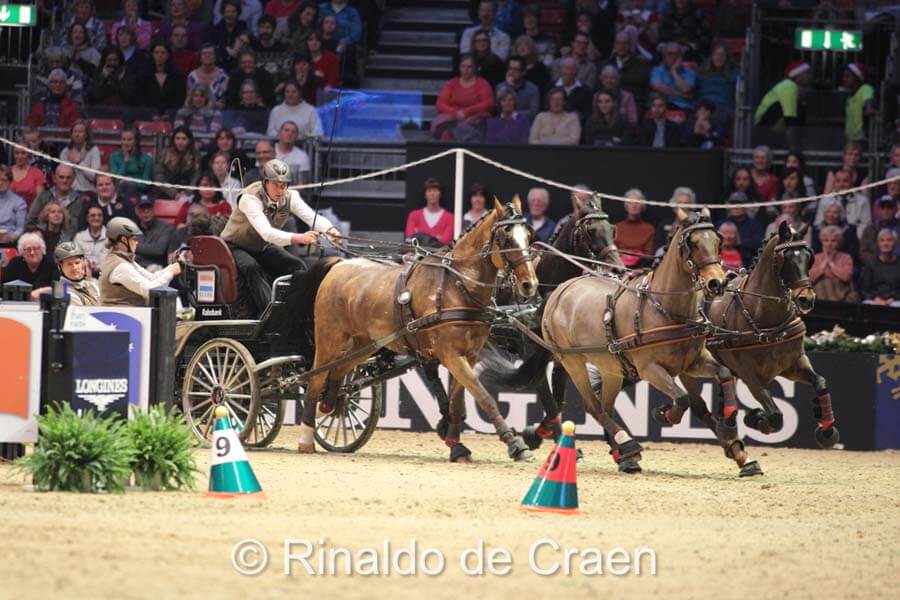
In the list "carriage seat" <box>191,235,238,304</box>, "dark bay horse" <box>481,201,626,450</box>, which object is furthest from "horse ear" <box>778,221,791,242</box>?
"carriage seat" <box>191,235,238,304</box>

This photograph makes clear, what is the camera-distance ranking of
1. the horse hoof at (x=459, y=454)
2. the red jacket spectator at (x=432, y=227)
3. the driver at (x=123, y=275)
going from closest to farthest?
1. the driver at (x=123, y=275)
2. the horse hoof at (x=459, y=454)
3. the red jacket spectator at (x=432, y=227)

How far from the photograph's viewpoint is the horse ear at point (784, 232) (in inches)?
503

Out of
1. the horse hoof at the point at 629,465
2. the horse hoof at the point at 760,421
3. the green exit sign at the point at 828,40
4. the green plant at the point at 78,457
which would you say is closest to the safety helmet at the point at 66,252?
the green plant at the point at 78,457

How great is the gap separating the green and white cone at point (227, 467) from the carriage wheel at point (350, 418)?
3.80 metres

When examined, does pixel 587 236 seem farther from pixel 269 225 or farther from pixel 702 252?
pixel 269 225

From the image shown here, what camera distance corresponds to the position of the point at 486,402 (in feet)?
40.8

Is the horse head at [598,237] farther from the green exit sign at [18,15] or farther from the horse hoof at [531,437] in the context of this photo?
the green exit sign at [18,15]

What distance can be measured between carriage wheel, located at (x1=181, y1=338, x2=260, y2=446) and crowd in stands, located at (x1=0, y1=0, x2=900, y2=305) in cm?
299

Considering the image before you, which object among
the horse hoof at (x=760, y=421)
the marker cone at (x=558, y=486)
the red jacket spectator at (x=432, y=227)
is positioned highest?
the red jacket spectator at (x=432, y=227)

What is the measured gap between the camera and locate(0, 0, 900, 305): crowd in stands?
17.3 meters

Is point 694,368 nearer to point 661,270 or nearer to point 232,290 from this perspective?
point 661,270

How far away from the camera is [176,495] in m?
9.90

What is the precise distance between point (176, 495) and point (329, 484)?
135 centimetres

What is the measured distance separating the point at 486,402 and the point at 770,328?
2381 mm
